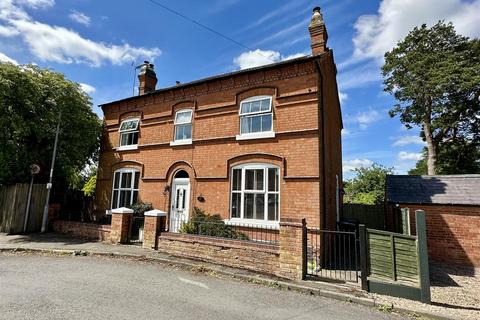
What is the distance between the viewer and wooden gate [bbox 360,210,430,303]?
19.3 feet

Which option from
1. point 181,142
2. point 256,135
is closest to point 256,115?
point 256,135

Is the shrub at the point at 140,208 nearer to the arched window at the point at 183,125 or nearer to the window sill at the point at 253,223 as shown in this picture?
the arched window at the point at 183,125

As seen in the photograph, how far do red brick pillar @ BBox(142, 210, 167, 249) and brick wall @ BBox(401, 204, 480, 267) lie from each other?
32.7ft

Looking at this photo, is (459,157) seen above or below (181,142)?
above

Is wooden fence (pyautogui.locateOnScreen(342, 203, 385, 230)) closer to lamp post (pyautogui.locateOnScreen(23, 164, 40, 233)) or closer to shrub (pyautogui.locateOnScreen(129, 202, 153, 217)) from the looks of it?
shrub (pyautogui.locateOnScreen(129, 202, 153, 217))

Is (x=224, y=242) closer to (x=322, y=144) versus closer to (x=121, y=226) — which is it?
(x=121, y=226)

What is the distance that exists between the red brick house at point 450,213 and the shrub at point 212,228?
6793mm

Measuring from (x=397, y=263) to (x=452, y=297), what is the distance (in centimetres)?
156

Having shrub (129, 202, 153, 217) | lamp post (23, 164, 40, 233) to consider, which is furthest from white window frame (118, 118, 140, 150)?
lamp post (23, 164, 40, 233)

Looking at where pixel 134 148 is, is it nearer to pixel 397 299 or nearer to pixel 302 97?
pixel 302 97

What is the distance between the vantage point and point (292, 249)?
6.98m

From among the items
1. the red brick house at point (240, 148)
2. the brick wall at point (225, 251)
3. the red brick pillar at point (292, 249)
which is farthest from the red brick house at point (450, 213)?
the brick wall at point (225, 251)

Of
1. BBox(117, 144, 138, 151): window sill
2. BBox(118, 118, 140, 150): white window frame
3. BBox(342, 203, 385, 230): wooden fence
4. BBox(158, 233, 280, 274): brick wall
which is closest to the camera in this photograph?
BBox(158, 233, 280, 274): brick wall

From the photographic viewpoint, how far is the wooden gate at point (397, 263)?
588 centimetres
